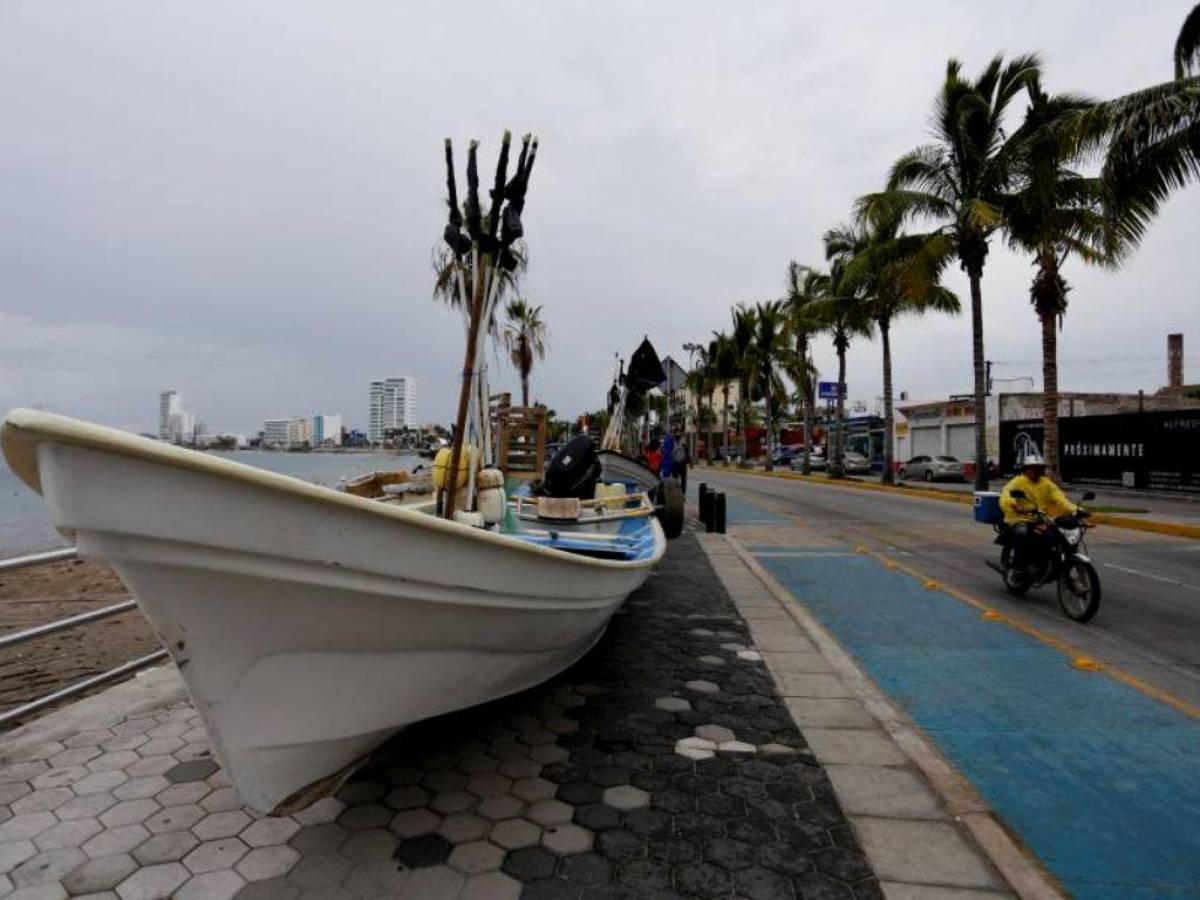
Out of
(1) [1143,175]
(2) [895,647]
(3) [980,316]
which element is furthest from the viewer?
(3) [980,316]

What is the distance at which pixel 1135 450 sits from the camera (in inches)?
927

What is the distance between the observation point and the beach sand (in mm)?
6020

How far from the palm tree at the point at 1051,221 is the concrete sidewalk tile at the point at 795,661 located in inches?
532

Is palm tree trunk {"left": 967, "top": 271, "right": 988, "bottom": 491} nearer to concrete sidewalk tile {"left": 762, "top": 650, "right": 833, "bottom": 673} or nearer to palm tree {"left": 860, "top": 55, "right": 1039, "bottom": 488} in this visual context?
palm tree {"left": 860, "top": 55, "right": 1039, "bottom": 488}

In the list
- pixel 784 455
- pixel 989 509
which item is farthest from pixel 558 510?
pixel 784 455

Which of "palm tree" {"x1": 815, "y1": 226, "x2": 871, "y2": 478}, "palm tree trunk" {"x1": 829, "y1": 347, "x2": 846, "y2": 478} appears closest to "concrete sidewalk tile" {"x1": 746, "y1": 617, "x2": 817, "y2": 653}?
"palm tree" {"x1": 815, "y1": 226, "x2": 871, "y2": 478}

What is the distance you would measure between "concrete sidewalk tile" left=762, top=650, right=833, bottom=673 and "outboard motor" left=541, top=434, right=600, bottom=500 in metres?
2.54

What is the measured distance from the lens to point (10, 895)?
245 centimetres

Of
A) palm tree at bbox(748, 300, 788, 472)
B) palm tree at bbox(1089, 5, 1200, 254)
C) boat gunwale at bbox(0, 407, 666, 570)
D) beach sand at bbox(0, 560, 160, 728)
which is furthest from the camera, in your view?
palm tree at bbox(748, 300, 788, 472)

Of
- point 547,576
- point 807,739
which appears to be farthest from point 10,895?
point 807,739

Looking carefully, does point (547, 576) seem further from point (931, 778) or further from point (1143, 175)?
point (1143, 175)

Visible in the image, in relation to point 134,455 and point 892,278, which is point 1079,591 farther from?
point 892,278

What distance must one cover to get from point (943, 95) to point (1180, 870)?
2056 centimetres

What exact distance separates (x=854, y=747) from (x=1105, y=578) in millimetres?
6633
